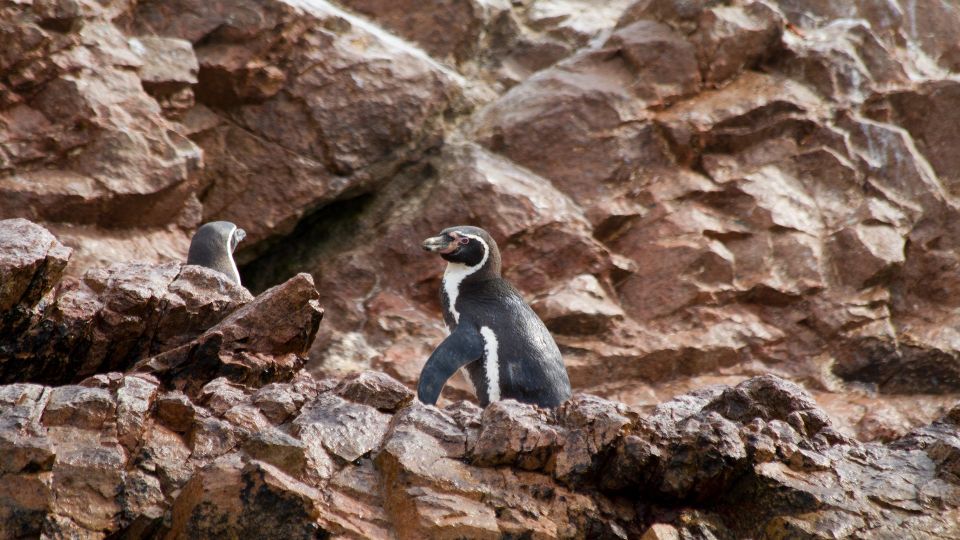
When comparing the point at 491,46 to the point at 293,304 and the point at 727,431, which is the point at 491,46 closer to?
the point at 293,304

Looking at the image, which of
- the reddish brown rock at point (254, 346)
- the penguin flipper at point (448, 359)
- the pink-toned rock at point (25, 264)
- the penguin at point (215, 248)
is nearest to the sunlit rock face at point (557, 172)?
the penguin at point (215, 248)

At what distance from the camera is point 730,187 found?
9820mm

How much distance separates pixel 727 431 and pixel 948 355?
5.61 metres

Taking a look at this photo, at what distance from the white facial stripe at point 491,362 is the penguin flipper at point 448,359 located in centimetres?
4

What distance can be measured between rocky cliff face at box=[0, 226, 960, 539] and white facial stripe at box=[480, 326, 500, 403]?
1.30m

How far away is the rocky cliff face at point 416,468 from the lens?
3773mm

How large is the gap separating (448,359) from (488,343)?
270mm

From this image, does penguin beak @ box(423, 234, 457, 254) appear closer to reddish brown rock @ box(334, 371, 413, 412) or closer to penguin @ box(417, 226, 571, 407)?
penguin @ box(417, 226, 571, 407)

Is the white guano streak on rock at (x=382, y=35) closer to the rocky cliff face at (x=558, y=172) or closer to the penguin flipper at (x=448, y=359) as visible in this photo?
the rocky cliff face at (x=558, y=172)

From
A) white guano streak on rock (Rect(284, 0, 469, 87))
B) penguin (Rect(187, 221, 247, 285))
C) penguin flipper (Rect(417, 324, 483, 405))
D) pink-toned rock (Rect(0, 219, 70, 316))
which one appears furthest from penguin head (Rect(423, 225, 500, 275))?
white guano streak on rock (Rect(284, 0, 469, 87))

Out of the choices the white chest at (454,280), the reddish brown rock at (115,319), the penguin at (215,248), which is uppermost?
the reddish brown rock at (115,319)

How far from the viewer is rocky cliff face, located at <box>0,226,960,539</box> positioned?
149 inches

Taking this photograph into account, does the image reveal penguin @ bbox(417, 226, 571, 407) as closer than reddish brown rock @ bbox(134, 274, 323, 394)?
No

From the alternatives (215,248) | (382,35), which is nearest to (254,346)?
(215,248)
